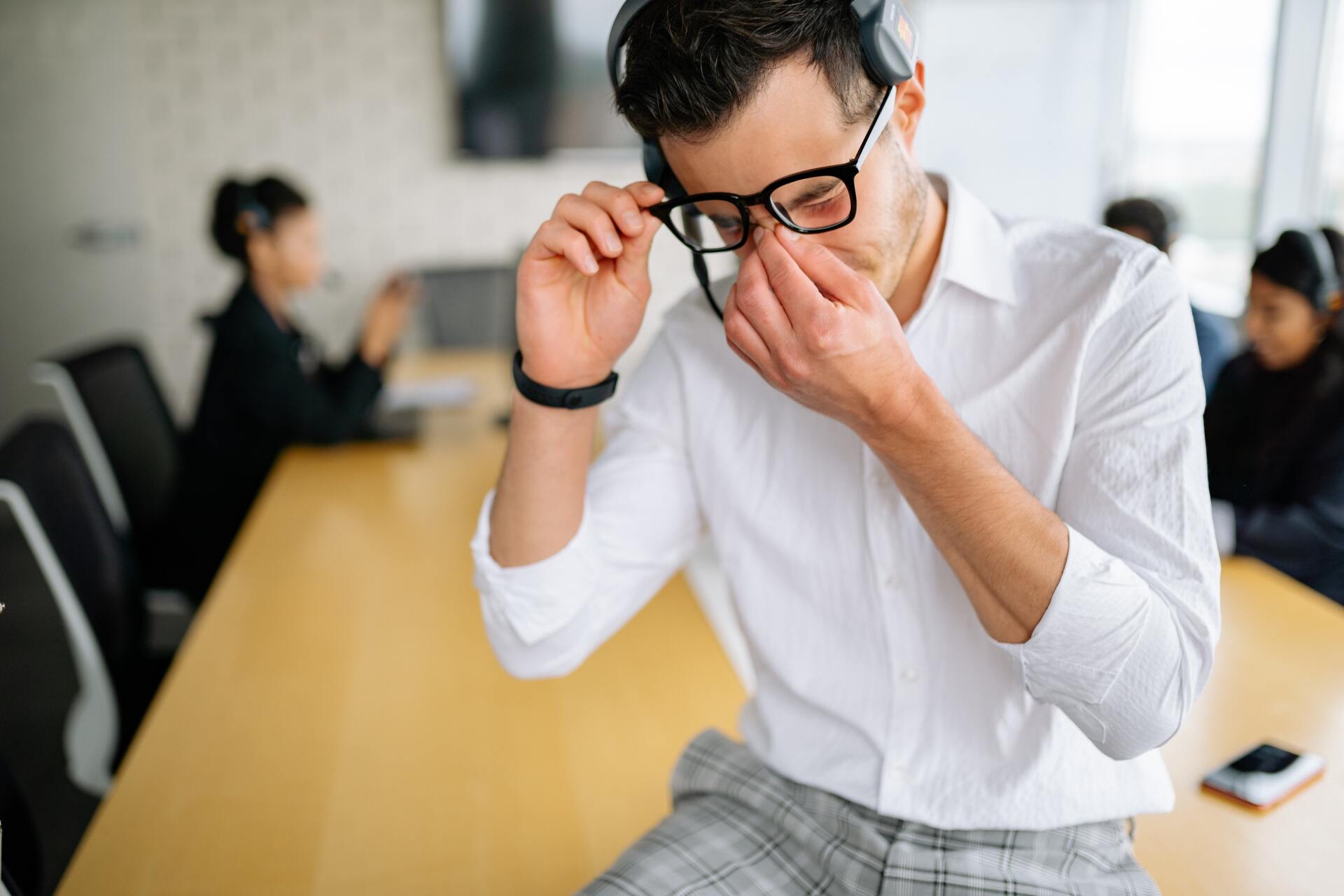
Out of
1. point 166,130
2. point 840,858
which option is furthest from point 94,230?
point 840,858

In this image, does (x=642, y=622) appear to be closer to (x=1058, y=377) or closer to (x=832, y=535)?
(x=832, y=535)

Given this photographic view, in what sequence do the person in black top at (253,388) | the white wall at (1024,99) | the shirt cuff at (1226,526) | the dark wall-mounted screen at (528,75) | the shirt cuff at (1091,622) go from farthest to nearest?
1. the white wall at (1024,99)
2. the dark wall-mounted screen at (528,75)
3. the person in black top at (253,388)
4. the shirt cuff at (1226,526)
5. the shirt cuff at (1091,622)

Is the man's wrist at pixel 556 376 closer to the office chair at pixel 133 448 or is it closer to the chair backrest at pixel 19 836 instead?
the chair backrest at pixel 19 836

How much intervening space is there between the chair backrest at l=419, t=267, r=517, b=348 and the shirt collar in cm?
369

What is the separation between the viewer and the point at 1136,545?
0.77 meters

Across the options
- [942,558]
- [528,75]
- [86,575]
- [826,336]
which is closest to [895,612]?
[942,558]

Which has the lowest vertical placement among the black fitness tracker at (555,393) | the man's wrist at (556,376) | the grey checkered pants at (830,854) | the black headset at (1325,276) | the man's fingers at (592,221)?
the grey checkered pants at (830,854)

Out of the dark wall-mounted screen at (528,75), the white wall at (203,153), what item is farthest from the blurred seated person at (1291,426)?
the white wall at (203,153)

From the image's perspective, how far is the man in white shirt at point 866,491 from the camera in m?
0.75

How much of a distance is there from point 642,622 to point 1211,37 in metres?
3.36

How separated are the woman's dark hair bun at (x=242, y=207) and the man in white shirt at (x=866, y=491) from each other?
6.16 ft

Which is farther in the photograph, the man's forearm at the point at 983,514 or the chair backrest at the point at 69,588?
the chair backrest at the point at 69,588

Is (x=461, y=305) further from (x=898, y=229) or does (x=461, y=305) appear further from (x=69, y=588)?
(x=898, y=229)

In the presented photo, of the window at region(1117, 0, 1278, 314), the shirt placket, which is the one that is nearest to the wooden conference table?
the shirt placket
